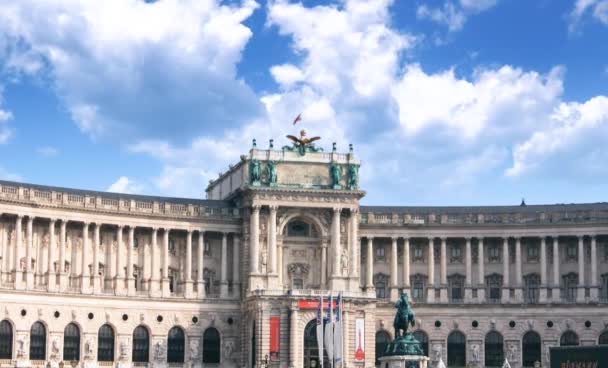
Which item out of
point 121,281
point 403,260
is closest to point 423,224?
point 403,260

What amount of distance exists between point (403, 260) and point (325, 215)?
1106cm

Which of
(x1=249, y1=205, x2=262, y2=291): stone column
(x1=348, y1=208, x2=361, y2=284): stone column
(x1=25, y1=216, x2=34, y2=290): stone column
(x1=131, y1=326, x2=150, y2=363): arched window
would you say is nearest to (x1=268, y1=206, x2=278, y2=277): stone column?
(x1=249, y1=205, x2=262, y2=291): stone column

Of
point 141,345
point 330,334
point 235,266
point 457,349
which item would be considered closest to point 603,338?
point 457,349

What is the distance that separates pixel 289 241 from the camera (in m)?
145

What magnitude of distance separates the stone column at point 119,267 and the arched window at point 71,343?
20.4 ft

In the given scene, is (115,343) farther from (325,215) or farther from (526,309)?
(526,309)

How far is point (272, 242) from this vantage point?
14250 centimetres

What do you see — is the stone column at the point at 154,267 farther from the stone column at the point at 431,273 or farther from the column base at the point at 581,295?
the column base at the point at 581,295

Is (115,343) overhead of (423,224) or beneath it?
beneath

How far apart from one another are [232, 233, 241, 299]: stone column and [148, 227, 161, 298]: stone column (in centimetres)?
848

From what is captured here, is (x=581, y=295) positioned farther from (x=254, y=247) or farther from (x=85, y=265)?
(x=85, y=265)

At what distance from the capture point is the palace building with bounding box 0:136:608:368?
444 feet

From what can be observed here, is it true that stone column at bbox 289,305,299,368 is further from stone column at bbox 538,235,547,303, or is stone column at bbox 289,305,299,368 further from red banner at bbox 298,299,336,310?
stone column at bbox 538,235,547,303

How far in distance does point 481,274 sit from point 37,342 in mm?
49451
